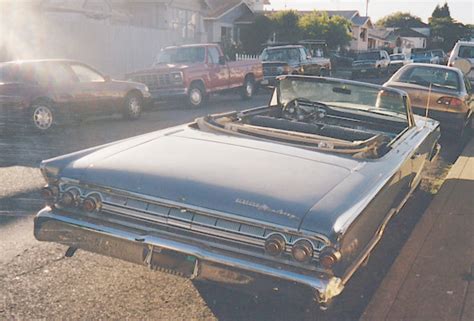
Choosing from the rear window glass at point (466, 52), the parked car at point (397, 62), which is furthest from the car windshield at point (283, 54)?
the parked car at point (397, 62)

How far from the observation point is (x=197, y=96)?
51.2 feet

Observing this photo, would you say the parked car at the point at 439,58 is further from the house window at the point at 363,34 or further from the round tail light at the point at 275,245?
the round tail light at the point at 275,245

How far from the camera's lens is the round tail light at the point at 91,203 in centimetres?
348

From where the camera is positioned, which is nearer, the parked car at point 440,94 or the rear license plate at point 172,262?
the rear license plate at point 172,262

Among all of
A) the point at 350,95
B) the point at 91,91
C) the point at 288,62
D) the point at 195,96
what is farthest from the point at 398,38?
the point at 350,95

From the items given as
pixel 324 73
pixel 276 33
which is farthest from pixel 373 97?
pixel 276 33

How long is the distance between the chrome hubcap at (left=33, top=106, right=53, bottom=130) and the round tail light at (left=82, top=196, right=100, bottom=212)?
7528 mm

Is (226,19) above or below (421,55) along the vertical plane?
above

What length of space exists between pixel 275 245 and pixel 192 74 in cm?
1274

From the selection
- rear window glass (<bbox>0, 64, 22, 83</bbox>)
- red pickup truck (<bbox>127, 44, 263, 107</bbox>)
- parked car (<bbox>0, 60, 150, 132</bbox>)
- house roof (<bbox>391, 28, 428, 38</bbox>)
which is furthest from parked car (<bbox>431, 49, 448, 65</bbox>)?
house roof (<bbox>391, 28, 428, 38</bbox>)

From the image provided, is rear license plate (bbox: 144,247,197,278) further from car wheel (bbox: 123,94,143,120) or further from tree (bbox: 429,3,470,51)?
tree (bbox: 429,3,470,51)

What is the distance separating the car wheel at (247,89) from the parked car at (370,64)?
14679mm

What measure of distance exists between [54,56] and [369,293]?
57.3 ft

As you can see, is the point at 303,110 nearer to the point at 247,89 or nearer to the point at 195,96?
the point at 195,96
